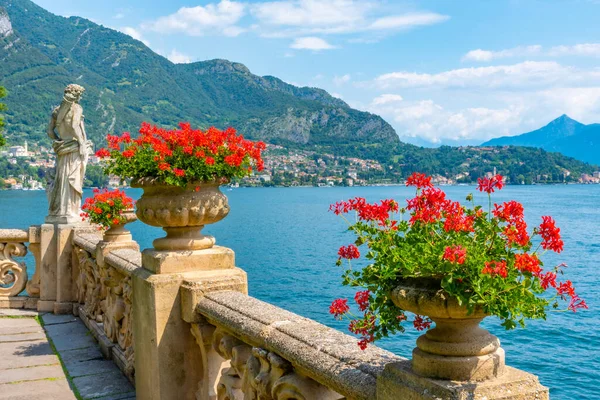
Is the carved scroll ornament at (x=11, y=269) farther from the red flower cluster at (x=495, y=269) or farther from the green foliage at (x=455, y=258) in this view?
the red flower cluster at (x=495, y=269)

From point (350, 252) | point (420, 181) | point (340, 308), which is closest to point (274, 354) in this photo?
point (340, 308)

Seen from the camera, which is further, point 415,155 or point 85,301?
point 415,155

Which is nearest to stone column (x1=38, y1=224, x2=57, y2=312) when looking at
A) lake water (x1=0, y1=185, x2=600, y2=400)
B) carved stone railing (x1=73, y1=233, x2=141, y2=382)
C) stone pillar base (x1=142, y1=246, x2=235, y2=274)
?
carved stone railing (x1=73, y1=233, x2=141, y2=382)

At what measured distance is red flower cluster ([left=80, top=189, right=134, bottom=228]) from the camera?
667 centimetres

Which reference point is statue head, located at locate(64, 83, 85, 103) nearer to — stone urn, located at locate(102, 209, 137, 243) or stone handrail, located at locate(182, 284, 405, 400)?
stone urn, located at locate(102, 209, 137, 243)

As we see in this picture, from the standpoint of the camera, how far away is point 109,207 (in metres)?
6.72

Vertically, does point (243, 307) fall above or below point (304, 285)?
above

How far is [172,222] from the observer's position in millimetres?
3961

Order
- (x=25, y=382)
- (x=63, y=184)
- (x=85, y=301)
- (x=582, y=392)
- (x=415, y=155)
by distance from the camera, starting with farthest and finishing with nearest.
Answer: (x=415, y=155) → (x=582, y=392) → (x=63, y=184) → (x=85, y=301) → (x=25, y=382)

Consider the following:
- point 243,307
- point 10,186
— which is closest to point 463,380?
Answer: point 243,307

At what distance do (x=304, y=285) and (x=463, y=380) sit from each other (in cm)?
3357

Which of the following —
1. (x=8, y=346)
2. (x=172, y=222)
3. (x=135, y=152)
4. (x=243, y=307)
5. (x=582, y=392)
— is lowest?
(x=582, y=392)

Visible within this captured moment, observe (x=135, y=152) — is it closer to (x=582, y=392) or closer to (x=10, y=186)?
(x=582, y=392)

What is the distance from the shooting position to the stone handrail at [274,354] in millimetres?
2396
